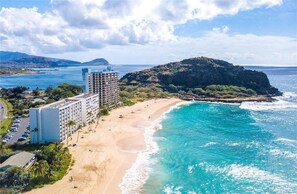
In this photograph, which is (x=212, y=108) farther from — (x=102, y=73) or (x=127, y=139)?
(x=127, y=139)

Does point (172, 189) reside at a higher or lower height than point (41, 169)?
lower

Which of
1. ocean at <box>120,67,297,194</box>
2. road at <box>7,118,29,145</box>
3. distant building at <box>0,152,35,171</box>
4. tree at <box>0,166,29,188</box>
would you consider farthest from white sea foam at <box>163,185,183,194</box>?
road at <box>7,118,29,145</box>

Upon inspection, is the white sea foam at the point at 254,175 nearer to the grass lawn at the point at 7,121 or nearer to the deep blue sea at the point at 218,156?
the deep blue sea at the point at 218,156

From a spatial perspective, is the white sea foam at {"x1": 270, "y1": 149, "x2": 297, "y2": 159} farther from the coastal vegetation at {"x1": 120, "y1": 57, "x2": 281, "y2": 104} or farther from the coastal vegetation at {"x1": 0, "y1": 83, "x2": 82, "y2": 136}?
the coastal vegetation at {"x1": 120, "y1": 57, "x2": 281, "y2": 104}

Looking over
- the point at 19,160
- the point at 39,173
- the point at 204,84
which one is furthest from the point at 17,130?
the point at 204,84

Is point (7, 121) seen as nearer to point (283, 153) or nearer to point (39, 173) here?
point (39, 173)

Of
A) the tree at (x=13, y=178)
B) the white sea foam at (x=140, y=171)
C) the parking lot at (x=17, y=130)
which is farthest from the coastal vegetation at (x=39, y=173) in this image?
the parking lot at (x=17, y=130)
